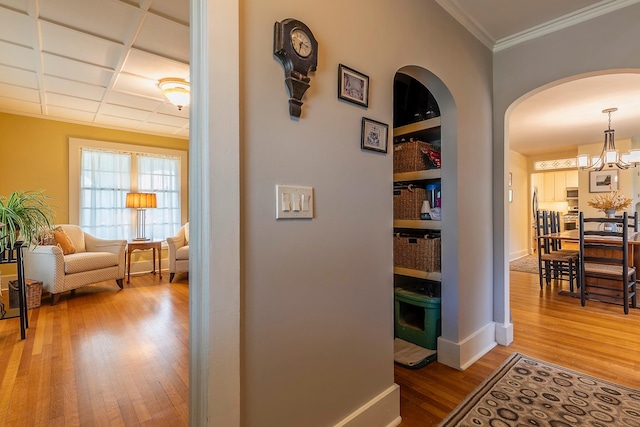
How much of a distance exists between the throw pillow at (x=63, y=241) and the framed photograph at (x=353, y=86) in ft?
Result: 14.1

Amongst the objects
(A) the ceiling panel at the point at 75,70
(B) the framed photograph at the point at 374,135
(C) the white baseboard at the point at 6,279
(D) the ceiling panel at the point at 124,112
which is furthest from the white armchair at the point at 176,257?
(B) the framed photograph at the point at 374,135

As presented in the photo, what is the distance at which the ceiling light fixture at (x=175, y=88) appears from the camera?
10.4 feet

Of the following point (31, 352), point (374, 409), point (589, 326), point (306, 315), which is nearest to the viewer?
point (306, 315)

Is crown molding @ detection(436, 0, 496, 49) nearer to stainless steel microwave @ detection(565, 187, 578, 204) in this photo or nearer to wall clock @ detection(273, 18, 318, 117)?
wall clock @ detection(273, 18, 318, 117)

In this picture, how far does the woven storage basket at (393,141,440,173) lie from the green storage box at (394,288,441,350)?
3.25 ft

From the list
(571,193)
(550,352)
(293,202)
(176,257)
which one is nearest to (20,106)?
(176,257)

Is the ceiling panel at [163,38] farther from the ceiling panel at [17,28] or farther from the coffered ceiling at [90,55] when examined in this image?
the ceiling panel at [17,28]

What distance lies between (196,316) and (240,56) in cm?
87

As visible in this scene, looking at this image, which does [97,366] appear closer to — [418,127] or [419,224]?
[419,224]

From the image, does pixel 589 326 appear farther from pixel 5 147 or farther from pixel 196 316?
pixel 5 147

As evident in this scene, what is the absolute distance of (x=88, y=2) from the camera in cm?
198

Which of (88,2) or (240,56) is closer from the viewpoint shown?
(240,56)

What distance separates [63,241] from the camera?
3.89 meters

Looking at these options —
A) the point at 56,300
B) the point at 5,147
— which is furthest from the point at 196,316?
the point at 5,147
